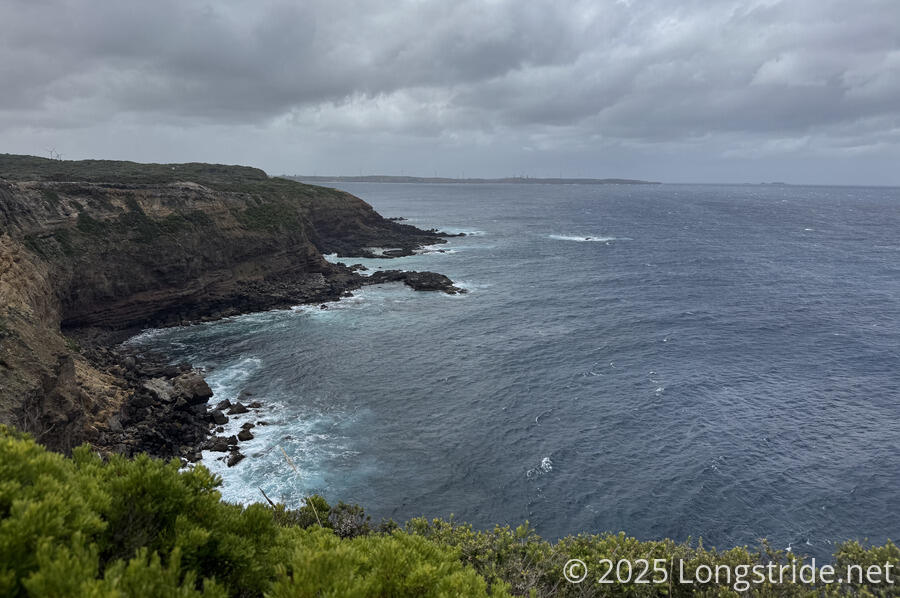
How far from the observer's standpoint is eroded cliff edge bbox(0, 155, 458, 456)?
32531 mm

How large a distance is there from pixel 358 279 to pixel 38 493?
8202cm

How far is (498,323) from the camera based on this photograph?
6794 centimetres

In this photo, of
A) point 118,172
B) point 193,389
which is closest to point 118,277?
point 193,389

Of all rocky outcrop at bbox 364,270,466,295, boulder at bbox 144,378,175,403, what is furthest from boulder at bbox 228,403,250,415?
rocky outcrop at bbox 364,270,466,295

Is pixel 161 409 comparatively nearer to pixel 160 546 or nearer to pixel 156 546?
pixel 156 546

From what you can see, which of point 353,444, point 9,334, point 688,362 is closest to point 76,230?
point 9,334

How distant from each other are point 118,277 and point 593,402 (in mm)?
58682

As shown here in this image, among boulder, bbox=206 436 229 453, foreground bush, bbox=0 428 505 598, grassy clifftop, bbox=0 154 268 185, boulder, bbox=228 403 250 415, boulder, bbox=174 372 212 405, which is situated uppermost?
grassy clifftop, bbox=0 154 268 185

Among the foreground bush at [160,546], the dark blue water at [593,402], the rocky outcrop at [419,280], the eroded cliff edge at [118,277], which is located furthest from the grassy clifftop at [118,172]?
the foreground bush at [160,546]

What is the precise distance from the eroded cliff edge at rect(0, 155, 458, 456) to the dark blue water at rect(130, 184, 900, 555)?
6328mm

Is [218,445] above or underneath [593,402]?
underneath

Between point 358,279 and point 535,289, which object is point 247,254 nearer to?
point 358,279

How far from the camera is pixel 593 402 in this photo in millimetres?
46250

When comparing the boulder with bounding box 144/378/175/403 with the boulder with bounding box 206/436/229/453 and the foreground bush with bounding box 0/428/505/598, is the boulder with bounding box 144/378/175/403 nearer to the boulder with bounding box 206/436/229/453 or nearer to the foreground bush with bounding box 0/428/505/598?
the boulder with bounding box 206/436/229/453
